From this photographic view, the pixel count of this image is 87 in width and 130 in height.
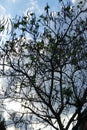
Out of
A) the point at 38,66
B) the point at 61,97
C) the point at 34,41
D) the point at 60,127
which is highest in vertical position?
the point at 34,41

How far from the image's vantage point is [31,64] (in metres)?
19.6

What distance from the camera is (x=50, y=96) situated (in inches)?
773

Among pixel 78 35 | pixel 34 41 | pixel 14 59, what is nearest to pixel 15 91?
pixel 14 59

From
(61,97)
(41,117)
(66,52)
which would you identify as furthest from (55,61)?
(41,117)

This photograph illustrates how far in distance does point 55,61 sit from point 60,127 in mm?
3541

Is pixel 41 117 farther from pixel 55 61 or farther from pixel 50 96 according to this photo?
pixel 55 61

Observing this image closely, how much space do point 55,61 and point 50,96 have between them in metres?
1.91

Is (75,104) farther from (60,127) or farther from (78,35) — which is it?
(78,35)

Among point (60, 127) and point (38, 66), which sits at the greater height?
point (38, 66)

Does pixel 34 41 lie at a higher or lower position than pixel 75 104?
higher

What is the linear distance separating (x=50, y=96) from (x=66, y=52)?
2.52m

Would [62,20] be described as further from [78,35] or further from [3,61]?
[3,61]

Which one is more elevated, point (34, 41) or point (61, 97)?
point (34, 41)

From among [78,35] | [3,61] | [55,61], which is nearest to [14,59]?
[3,61]
